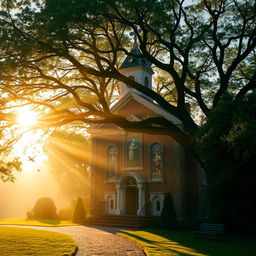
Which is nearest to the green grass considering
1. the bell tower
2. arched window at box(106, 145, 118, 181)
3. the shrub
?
arched window at box(106, 145, 118, 181)

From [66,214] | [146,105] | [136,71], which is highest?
[136,71]

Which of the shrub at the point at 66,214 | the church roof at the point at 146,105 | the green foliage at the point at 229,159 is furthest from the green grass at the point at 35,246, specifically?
the shrub at the point at 66,214

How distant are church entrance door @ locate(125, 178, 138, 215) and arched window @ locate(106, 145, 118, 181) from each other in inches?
65.3

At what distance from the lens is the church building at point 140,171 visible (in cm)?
2797

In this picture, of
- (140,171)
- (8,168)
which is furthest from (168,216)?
(8,168)

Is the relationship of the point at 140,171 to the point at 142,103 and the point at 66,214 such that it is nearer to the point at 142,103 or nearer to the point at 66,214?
the point at 142,103

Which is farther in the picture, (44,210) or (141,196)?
(44,210)

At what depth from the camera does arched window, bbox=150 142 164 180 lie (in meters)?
28.6

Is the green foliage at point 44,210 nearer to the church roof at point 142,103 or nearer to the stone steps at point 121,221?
the stone steps at point 121,221

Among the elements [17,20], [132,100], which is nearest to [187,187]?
[132,100]

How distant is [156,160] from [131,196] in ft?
14.3

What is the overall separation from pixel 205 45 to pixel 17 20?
12.7m

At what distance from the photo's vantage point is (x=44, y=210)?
35000 mm

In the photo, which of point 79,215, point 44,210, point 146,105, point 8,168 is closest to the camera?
point 8,168
